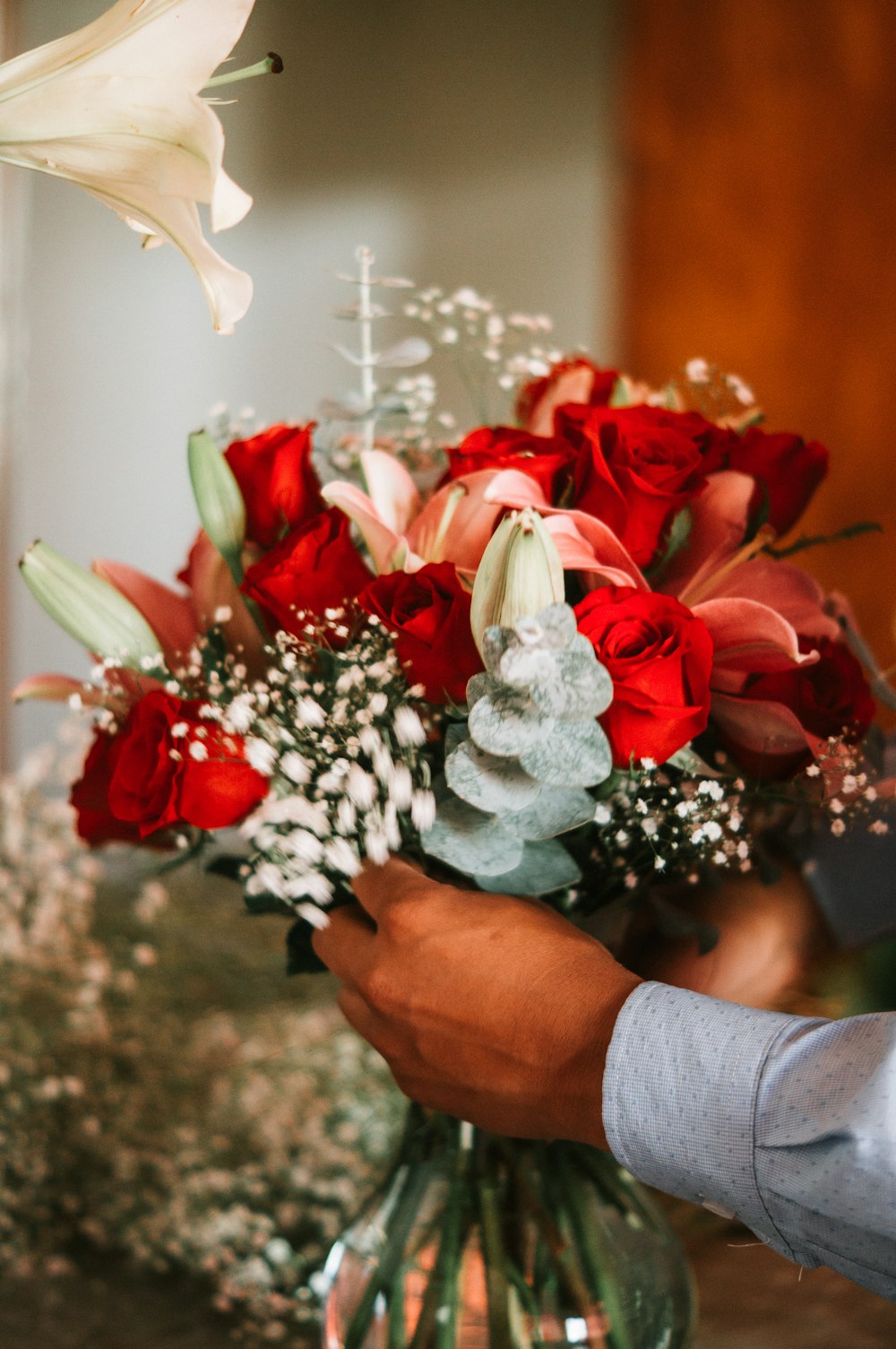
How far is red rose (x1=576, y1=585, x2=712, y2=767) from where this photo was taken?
1.38 ft

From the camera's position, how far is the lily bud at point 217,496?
19.8 inches

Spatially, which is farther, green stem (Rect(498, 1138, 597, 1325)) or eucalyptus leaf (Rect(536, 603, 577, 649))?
green stem (Rect(498, 1138, 597, 1325))

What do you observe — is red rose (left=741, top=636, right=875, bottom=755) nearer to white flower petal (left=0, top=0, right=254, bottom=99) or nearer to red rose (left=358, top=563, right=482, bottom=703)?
red rose (left=358, top=563, right=482, bottom=703)

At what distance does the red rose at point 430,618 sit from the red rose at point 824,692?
0.44 feet

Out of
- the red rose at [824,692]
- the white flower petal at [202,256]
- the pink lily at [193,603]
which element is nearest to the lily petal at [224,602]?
the pink lily at [193,603]

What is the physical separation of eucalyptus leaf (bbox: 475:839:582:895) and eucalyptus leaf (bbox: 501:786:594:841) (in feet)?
0.11

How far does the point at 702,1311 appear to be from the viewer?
25.9 inches

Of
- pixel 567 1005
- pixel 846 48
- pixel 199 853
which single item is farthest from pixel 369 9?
pixel 567 1005

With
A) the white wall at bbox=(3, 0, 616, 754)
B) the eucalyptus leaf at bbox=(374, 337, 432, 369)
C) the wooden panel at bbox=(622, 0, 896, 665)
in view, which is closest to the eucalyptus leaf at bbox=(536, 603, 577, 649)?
the eucalyptus leaf at bbox=(374, 337, 432, 369)

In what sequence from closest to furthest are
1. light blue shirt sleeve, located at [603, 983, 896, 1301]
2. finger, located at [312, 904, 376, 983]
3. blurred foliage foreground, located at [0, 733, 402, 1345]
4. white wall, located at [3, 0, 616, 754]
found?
light blue shirt sleeve, located at [603, 983, 896, 1301]
finger, located at [312, 904, 376, 983]
blurred foliage foreground, located at [0, 733, 402, 1345]
white wall, located at [3, 0, 616, 754]

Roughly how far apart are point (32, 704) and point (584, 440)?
140 centimetres

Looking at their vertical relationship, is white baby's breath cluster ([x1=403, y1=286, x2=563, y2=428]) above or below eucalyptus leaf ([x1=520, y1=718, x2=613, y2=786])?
above

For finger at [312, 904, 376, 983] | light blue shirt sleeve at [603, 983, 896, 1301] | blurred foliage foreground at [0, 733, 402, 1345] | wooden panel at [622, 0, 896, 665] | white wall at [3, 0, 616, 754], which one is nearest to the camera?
light blue shirt sleeve at [603, 983, 896, 1301]

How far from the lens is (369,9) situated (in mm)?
1795
